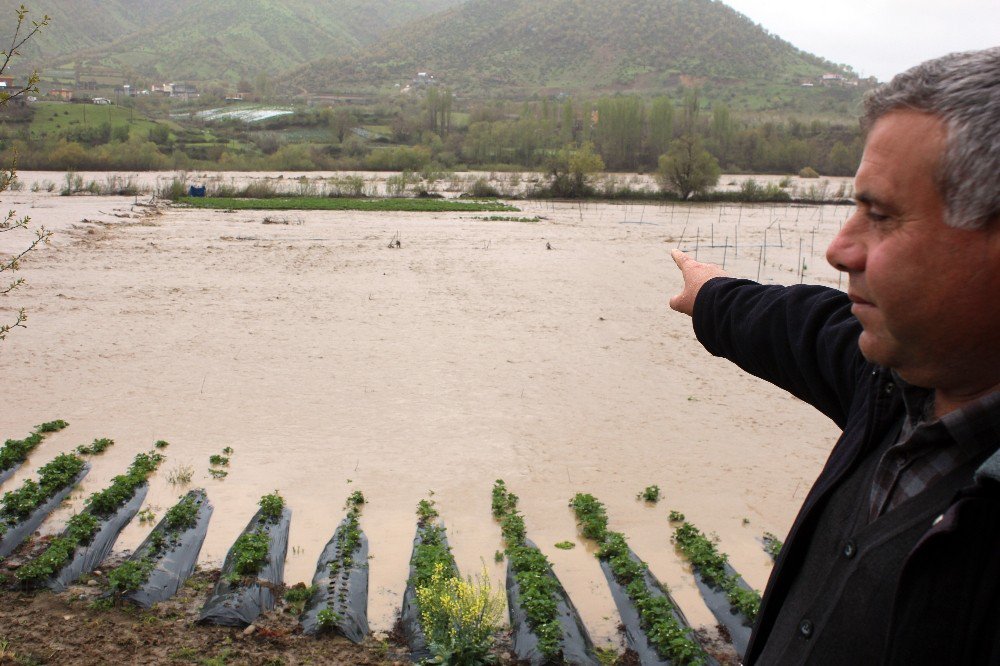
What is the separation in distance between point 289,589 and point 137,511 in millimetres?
2361

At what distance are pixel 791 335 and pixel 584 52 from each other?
148m

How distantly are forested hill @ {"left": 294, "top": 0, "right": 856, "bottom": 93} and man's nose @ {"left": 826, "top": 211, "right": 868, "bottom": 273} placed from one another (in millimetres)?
130857

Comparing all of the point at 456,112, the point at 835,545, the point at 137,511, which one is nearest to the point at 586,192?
→ the point at 137,511

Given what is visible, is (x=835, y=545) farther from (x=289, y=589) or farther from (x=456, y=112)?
(x=456, y=112)

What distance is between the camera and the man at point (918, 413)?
1.15 metres

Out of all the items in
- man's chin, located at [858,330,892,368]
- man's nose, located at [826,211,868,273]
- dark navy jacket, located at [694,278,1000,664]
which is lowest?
dark navy jacket, located at [694,278,1000,664]

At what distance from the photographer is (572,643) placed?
5668 millimetres

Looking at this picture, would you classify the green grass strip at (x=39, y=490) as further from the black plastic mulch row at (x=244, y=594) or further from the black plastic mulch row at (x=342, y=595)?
the black plastic mulch row at (x=342, y=595)

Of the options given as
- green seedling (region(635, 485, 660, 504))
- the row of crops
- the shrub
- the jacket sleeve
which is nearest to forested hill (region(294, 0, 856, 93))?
green seedling (region(635, 485, 660, 504))

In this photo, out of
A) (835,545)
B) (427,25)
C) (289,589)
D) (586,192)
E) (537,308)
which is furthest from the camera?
(427,25)

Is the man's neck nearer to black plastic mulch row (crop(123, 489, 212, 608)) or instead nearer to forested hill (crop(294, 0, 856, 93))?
black plastic mulch row (crop(123, 489, 212, 608))

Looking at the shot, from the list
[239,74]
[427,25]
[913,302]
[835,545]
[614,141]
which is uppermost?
[427,25]

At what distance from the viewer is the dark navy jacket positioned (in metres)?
1.13

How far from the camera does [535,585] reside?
20.4 ft
